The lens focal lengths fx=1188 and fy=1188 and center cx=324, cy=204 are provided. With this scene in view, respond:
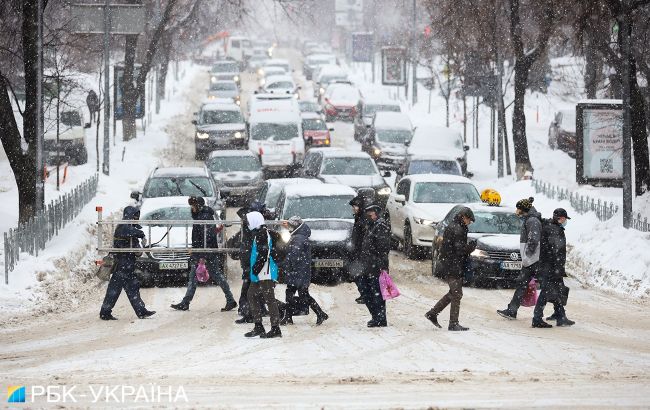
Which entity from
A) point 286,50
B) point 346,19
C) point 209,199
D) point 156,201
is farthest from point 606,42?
point 286,50

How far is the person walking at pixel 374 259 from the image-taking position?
15578mm

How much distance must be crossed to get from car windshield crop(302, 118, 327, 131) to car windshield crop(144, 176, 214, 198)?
20750 mm

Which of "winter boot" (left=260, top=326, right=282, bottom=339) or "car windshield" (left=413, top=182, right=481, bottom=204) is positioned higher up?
"car windshield" (left=413, top=182, right=481, bottom=204)

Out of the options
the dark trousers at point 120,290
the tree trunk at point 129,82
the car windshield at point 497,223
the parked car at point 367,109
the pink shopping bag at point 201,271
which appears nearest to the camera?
the dark trousers at point 120,290

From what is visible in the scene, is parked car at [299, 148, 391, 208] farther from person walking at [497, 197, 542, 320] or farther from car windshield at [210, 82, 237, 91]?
car windshield at [210, 82, 237, 91]

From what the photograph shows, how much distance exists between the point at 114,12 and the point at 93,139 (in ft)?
39.6

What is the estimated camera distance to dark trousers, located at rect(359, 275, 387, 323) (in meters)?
15.7

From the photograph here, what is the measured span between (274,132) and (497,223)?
18.7 meters

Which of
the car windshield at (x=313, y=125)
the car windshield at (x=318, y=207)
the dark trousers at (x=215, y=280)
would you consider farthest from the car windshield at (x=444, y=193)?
the car windshield at (x=313, y=125)

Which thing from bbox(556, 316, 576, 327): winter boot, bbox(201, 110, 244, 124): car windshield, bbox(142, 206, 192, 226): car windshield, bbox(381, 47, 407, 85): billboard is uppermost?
bbox(381, 47, 407, 85): billboard

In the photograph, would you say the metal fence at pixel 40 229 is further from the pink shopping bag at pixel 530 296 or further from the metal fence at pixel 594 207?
the metal fence at pixel 594 207

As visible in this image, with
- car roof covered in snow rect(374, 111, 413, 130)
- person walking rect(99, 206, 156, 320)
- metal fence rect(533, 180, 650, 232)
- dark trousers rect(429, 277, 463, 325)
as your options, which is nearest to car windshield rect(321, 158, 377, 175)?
metal fence rect(533, 180, 650, 232)

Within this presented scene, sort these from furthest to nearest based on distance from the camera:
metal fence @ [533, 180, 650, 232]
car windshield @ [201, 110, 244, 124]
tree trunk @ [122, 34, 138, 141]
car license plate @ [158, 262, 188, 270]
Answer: car windshield @ [201, 110, 244, 124] < tree trunk @ [122, 34, 138, 141] < metal fence @ [533, 180, 650, 232] < car license plate @ [158, 262, 188, 270]

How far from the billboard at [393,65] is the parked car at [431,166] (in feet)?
120
